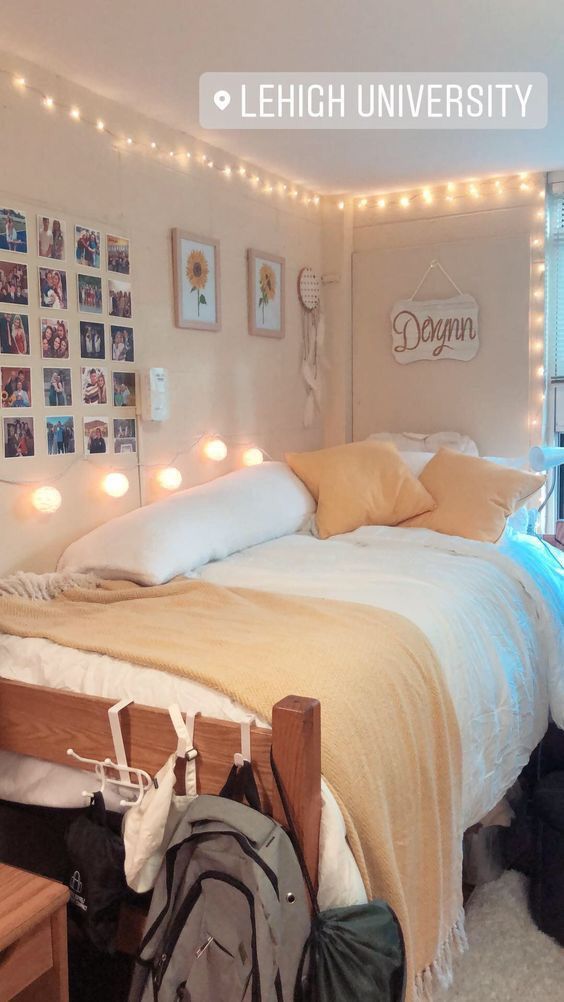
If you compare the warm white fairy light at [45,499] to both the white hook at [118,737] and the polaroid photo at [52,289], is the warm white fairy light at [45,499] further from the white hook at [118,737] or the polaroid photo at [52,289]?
the white hook at [118,737]

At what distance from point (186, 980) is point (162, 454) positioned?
190 cm

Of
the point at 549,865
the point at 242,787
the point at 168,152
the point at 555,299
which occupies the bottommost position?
the point at 549,865

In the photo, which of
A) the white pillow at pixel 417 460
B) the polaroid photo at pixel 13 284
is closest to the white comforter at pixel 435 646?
the white pillow at pixel 417 460

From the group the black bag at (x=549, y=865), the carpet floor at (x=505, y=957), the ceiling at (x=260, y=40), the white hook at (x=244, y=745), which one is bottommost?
the carpet floor at (x=505, y=957)

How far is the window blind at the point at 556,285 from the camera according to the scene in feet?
11.2

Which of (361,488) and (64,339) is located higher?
(64,339)

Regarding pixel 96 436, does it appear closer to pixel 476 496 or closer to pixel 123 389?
pixel 123 389

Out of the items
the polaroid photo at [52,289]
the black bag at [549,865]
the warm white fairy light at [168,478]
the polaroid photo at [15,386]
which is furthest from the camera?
the warm white fairy light at [168,478]

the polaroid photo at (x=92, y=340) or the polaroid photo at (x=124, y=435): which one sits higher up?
the polaroid photo at (x=92, y=340)

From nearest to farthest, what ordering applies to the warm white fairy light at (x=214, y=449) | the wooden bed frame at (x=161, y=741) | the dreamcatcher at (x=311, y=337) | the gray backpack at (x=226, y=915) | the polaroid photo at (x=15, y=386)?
the gray backpack at (x=226, y=915), the wooden bed frame at (x=161, y=741), the polaroid photo at (x=15, y=386), the warm white fairy light at (x=214, y=449), the dreamcatcher at (x=311, y=337)

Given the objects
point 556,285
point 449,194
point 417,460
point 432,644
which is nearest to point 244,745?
point 432,644

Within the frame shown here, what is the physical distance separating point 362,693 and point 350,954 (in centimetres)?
44

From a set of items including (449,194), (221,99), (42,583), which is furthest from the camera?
(449,194)

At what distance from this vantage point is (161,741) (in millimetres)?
1357
